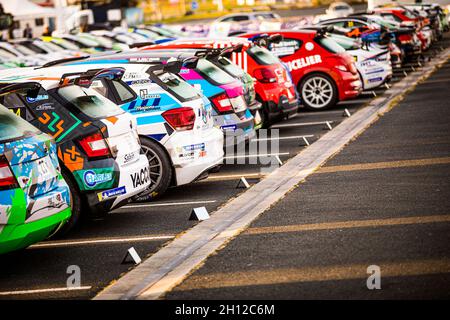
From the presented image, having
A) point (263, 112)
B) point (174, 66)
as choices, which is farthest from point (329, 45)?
point (174, 66)

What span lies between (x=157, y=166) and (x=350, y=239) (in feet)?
11.7

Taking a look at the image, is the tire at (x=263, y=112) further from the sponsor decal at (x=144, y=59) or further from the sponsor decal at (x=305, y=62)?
the sponsor decal at (x=144, y=59)

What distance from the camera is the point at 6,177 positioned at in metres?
8.56

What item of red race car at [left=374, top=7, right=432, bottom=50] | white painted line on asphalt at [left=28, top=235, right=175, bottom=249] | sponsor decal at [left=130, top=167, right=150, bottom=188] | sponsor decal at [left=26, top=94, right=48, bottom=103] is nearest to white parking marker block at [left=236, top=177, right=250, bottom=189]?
sponsor decal at [left=130, top=167, right=150, bottom=188]

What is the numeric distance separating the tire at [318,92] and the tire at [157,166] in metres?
9.37

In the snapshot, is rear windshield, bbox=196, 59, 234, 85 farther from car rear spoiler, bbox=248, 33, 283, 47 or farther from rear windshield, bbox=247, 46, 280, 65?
car rear spoiler, bbox=248, 33, 283, 47

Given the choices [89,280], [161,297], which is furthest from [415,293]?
[89,280]

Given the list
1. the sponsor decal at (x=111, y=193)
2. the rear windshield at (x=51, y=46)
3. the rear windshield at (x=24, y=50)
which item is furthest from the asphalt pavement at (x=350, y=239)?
the rear windshield at (x=51, y=46)

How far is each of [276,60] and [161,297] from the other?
1087 centimetres

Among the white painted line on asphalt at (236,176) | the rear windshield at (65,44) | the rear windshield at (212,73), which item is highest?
the rear windshield at (212,73)

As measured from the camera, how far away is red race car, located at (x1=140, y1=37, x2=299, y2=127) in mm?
17438

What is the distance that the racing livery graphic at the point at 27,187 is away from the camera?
336 inches

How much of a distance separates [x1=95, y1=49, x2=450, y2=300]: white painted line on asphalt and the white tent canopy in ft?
152

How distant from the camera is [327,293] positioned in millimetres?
7492
